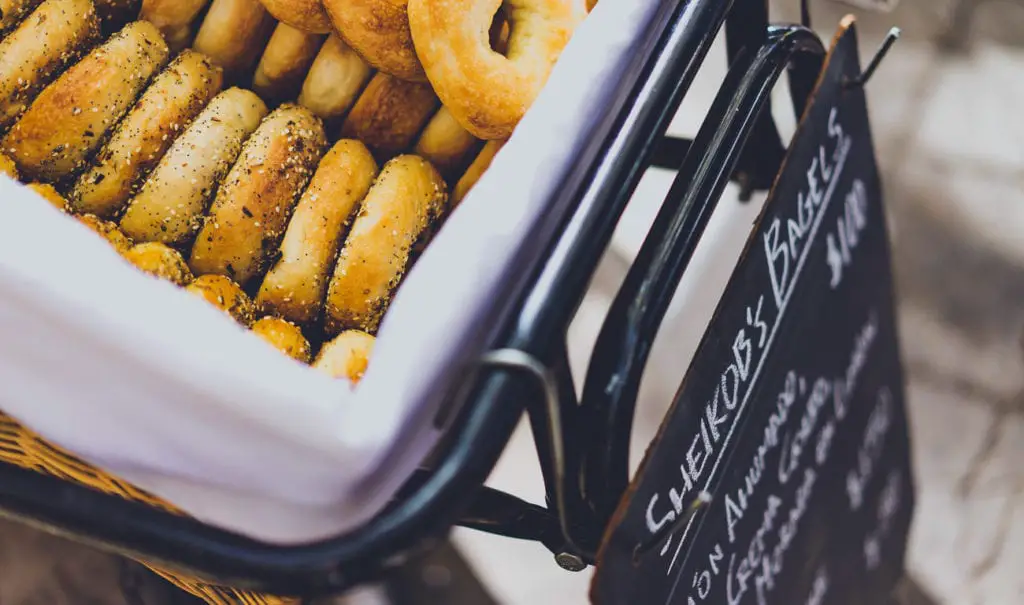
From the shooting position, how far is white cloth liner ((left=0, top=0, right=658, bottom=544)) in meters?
0.39

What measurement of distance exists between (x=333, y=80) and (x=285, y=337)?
0.23 m

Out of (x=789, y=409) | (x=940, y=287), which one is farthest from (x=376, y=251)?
(x=940, y=287)

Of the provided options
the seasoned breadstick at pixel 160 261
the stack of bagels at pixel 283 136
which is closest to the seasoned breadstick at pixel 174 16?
the stack of bagels at pixel 283 136

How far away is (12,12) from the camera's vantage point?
691 mm

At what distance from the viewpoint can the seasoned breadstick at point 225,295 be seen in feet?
1.95

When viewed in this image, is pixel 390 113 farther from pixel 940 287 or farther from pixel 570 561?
pixel 940 287

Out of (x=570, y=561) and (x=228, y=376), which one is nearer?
(x=228, y=376)

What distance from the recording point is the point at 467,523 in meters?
0.50

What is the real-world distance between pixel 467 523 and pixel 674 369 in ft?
3.33

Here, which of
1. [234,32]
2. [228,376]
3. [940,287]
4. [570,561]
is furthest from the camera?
[940,287]

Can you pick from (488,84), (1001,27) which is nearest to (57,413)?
(488,84)

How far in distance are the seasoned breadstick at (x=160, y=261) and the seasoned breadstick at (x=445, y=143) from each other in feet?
0.67

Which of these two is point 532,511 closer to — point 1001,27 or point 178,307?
point 178,307

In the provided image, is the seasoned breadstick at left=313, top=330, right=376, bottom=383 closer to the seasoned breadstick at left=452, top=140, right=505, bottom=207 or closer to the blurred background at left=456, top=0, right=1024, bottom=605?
the seasoned breadstick at left=452, top=140, right=505, bottom=207
